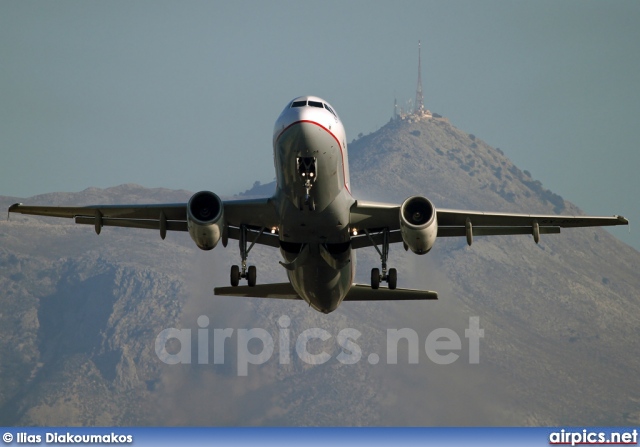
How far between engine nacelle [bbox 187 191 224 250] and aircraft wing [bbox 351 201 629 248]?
233 inches

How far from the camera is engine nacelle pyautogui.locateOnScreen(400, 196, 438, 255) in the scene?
153ft

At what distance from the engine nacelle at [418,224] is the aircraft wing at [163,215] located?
6.04 meters

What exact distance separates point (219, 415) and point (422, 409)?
A: 114ft

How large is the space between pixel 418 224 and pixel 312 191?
15.4 ft

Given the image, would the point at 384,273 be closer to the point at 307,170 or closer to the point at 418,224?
the point at 418,224

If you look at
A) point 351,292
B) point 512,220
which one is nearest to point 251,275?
point 351,292

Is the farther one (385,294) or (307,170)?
(385,294)

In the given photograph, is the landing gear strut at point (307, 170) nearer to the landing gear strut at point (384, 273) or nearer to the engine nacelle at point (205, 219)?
the engine nacelle at point (205, 219)

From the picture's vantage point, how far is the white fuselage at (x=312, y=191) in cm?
4484

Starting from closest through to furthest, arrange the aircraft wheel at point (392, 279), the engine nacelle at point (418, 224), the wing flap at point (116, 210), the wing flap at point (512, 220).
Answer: the engine nacelle at point (418, 224) < the wing flap at point (512, 220) < the wing flap at point (116, 210) < the aircraft wheel at point (392, 279)

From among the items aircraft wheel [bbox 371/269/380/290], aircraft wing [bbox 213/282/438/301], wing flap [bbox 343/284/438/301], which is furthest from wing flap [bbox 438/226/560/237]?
aircraft wheel [bbox 371/269/380/290]

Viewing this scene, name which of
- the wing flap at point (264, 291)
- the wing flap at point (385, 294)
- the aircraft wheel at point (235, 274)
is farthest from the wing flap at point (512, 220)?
the aircraft wheel at point (235, 274)

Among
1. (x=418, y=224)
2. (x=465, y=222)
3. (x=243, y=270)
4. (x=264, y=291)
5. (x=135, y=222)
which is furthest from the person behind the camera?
(x=264, y=291)

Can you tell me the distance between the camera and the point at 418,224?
156ft
